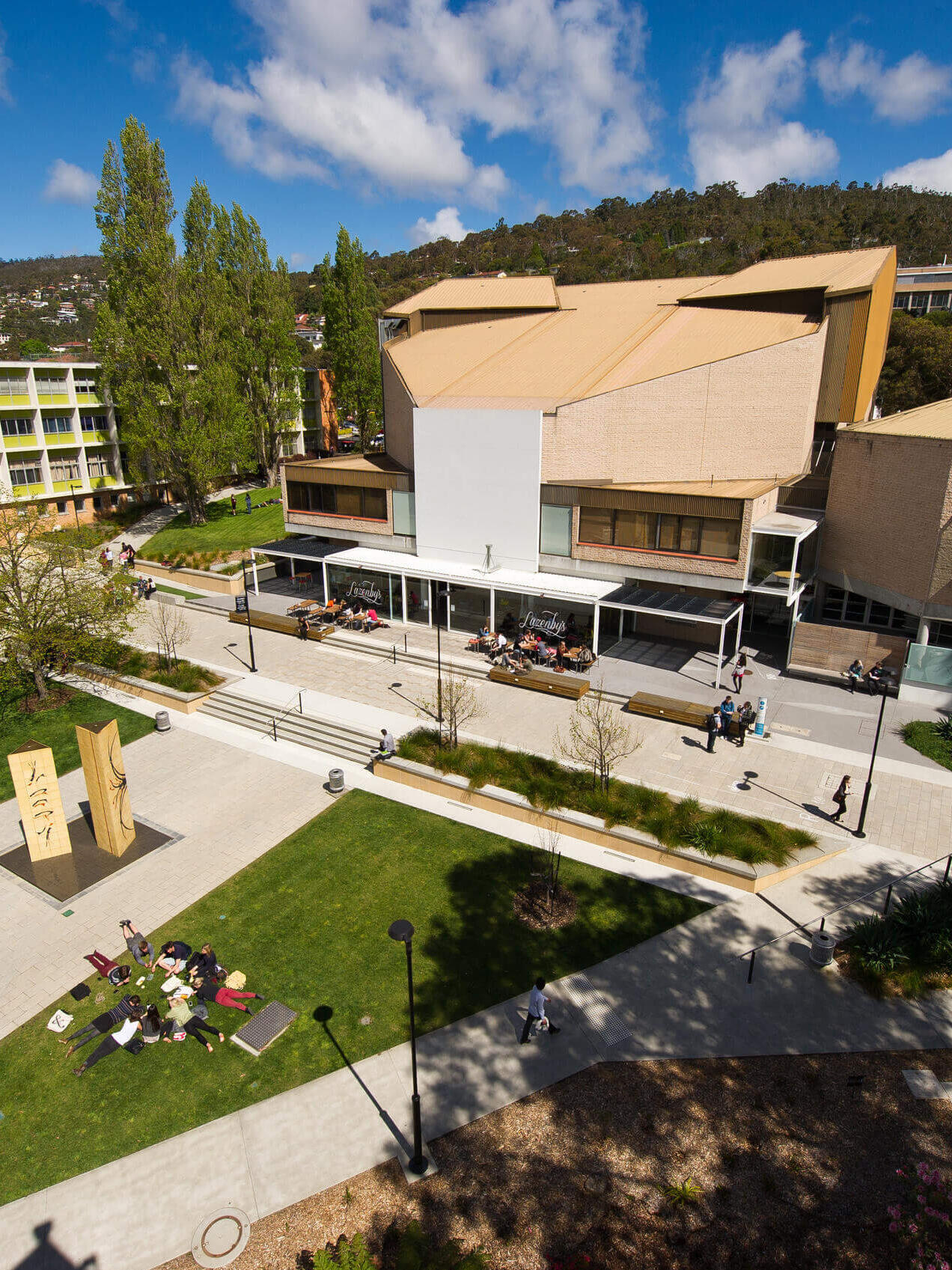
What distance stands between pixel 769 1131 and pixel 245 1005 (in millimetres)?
9139

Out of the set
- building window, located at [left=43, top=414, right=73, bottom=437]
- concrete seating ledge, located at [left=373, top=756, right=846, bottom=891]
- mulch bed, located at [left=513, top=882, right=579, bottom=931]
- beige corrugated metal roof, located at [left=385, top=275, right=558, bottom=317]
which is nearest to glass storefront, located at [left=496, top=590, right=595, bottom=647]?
concrete seating ledge, located at [left=373, top=756, right=846, bottom=891]

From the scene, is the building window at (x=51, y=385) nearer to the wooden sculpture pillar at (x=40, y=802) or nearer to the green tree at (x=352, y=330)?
the green tree at (x=352, y=330)

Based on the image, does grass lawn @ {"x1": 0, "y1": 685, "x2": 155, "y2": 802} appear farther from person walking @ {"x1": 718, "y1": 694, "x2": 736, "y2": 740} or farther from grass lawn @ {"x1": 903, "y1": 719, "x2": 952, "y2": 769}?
grass lawn @ {"x1": 903, "y1": 719, "x2": 952, "y2": 769}

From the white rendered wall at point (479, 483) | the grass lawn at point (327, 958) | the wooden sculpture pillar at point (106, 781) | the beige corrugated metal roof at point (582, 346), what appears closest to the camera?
the grass lawn at point (327, 958)

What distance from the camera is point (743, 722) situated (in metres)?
21.7

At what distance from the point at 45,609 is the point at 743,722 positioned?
23975mm

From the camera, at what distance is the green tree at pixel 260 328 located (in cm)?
4859

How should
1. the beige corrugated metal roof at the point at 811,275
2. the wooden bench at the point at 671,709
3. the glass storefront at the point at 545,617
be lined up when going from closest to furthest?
the wooden bench at the point at 671,709
the glass storefront at the point at 545,617
the beige corrugated metal roof at the point at 811,275

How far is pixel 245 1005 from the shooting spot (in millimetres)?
13594

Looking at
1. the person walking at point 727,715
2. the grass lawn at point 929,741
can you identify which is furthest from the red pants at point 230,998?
the grass lawn at point 929,741

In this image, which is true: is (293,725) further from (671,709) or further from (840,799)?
(840,799)

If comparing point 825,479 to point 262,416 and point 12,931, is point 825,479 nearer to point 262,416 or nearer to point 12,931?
point 12,931

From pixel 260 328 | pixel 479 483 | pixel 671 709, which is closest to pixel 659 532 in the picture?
pixel 671 709

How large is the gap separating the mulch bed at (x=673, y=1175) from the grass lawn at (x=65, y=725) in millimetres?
16991
